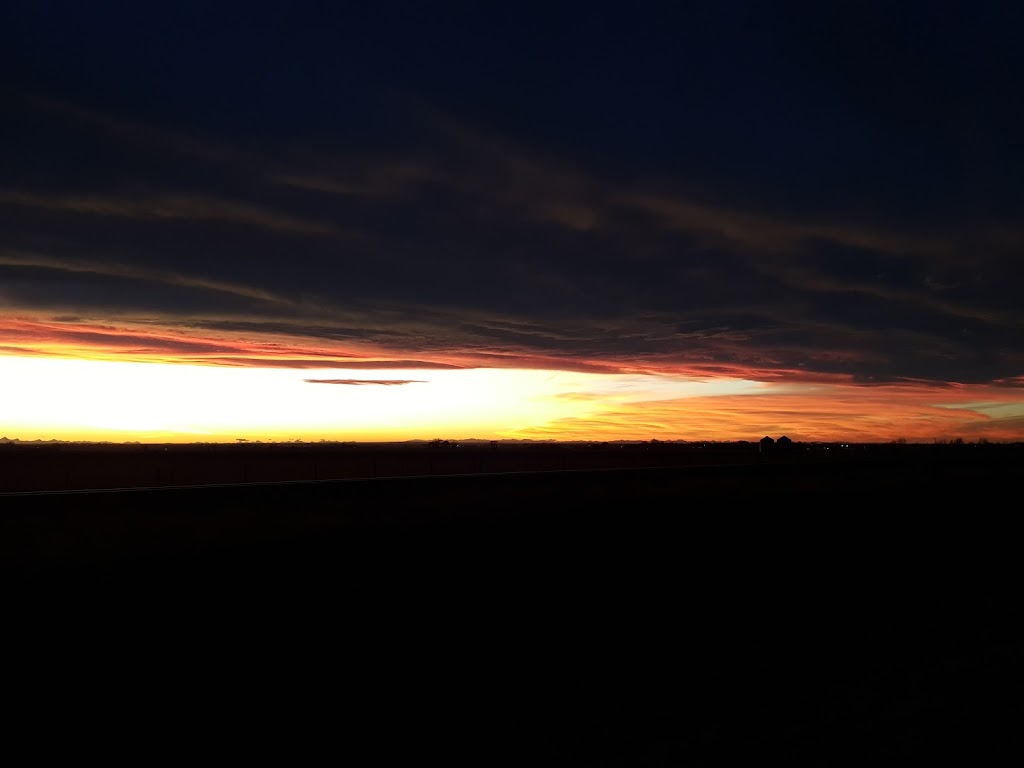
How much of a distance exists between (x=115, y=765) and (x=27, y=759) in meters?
0.73

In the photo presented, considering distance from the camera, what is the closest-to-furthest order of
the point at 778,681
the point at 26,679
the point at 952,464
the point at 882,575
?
the point at 26,679 < the point at 778,681 < the point at 882,575 < the point at 952,464

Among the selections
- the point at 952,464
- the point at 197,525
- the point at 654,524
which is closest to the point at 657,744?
the point at 654,524

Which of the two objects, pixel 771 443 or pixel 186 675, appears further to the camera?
pixel 771 443

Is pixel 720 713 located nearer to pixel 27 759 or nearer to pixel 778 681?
pixel 778 681

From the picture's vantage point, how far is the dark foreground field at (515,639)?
26.9 ft

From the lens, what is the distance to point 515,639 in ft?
38.5

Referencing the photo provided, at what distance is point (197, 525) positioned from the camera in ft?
71.3

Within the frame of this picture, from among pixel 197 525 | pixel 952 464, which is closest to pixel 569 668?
pixel 197 525

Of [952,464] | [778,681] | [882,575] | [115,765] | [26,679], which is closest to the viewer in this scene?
[115,765]

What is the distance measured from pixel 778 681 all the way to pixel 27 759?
708 centimetres

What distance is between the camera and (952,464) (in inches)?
2584

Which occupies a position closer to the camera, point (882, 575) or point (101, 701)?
point (101, 701)

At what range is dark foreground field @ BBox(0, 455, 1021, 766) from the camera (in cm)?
819

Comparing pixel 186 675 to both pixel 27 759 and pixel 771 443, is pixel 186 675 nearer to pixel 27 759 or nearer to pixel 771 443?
pixel 27 759
